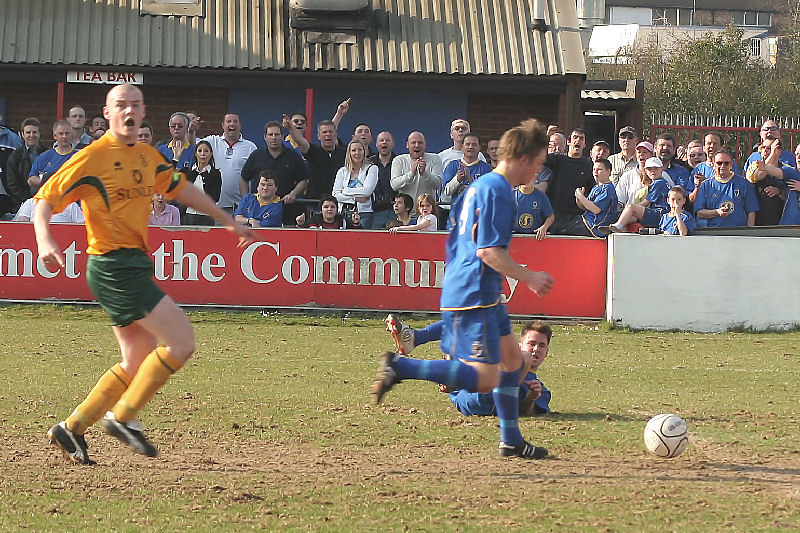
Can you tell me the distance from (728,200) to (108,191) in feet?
33.1

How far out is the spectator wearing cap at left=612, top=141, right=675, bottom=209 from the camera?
50.2 ft

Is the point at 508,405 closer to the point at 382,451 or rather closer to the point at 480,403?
the point at 382,451

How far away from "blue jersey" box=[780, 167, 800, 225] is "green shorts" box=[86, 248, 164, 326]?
1053 cm

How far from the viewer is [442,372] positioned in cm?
698

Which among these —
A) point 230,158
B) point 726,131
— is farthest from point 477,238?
point 726,131

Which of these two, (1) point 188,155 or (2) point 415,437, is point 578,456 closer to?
(2) point 415,437

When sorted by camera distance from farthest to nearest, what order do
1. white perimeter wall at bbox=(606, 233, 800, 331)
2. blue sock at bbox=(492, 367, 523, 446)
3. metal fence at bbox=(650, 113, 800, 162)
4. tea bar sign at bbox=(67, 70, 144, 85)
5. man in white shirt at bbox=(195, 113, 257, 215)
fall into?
metal fence at bbox=(650, 113, 800, 162) < tea bar sign at bbox=(67, 70, 144, 85) < man in white shirt at bbox=(195, 113, 257, 215) < white perimeter wall at bbox=(606, 233, 800, 331) < blue sock at bbox=(492, 367, 523, 446)

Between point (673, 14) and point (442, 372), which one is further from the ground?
point (673, 14)

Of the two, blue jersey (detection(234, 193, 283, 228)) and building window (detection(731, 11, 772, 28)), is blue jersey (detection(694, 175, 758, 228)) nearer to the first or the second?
blue jersey (detection(234, 193, 283, 228))

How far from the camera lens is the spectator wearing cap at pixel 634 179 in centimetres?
1530

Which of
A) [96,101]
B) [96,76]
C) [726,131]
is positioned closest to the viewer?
[96,76]

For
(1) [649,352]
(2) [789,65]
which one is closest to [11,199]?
(1) [649,352]

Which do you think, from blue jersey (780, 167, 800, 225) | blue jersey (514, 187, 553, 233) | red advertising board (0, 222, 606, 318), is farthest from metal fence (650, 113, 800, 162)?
red advertising board (0, 222, 606, 318)

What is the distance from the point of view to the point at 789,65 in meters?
46.4
